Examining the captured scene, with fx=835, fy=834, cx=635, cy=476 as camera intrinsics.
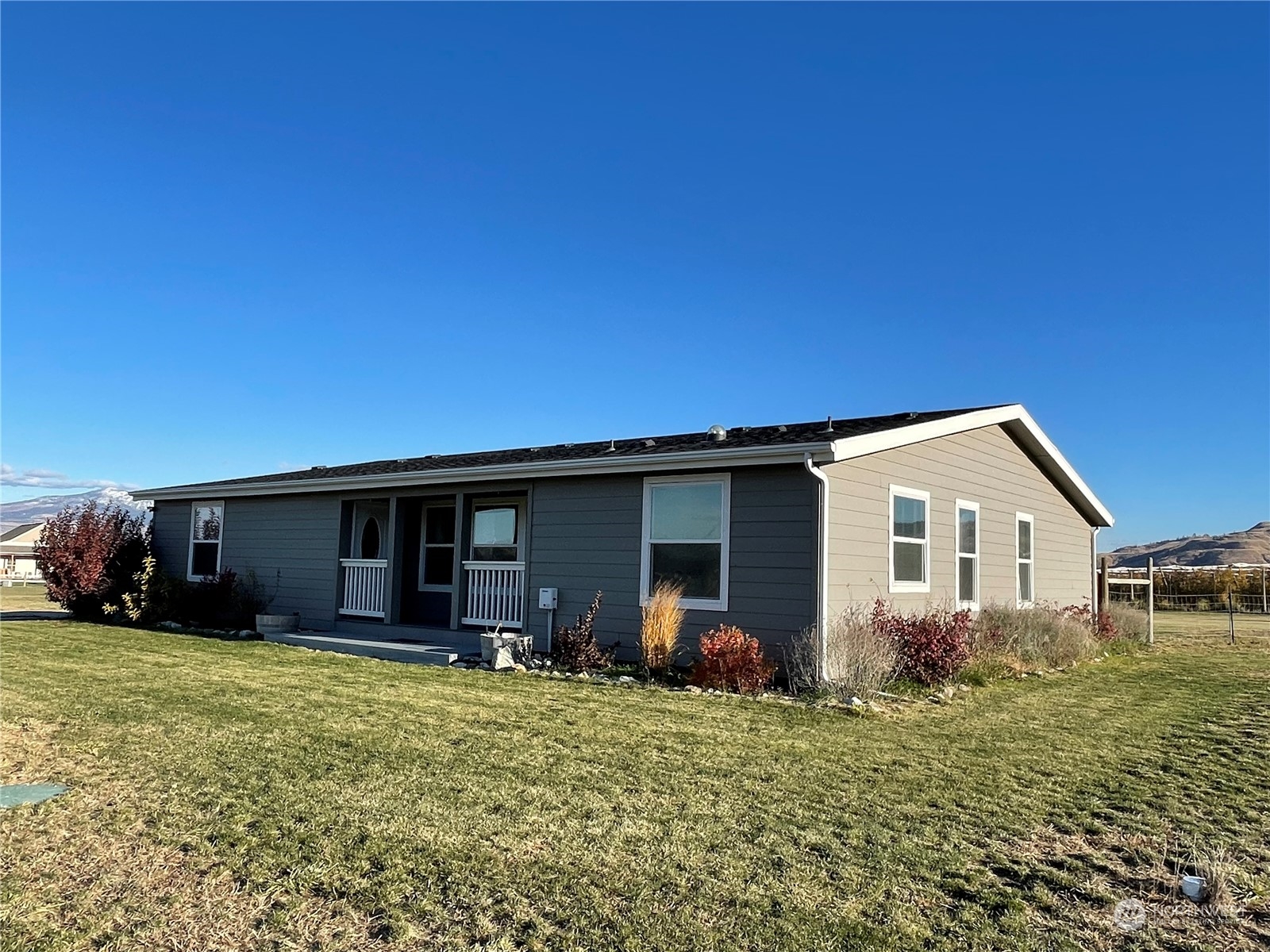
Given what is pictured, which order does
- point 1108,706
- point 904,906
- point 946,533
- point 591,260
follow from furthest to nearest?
point 591,260
point 946,533
point 1108,706
point 904,906

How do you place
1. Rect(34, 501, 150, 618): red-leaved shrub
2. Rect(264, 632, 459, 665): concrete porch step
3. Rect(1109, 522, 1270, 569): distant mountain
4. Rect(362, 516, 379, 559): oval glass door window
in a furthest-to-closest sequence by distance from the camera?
Rect(1109, 522, 1270, 569): distant mountain, Rect(34, 501, 150, 618): red-leaved shrub, Rect(362, 516, 379, 559): oval glass door window, Rect(264, 632, 459, 665): concrete porch step

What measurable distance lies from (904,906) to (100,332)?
19688mm

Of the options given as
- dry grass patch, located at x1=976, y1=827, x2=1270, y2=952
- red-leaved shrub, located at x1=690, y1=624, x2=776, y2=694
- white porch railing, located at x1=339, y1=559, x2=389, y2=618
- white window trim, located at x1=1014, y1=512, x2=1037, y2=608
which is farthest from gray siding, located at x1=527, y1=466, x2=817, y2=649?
white window trim, located at x1=1014, y1=512, x2=1037, y2=608

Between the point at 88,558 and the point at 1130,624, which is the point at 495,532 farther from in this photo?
the point at 1130,624

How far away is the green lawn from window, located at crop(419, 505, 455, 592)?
667 cm

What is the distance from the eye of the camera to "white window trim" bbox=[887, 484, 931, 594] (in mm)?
10758

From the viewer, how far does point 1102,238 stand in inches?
637

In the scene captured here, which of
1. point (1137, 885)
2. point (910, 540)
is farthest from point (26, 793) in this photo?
point (910, 540)

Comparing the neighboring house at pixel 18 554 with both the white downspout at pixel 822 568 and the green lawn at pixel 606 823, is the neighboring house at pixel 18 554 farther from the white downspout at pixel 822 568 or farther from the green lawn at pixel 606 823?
the white downspout at pixel 822 568

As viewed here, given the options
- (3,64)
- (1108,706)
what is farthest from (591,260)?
(1108,706)

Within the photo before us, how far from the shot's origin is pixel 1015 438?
564 inches

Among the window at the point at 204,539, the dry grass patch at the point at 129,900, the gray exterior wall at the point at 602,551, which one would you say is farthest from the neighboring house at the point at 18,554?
the dry grass patch at the point at 129,900

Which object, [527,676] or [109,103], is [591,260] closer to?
[109,103]

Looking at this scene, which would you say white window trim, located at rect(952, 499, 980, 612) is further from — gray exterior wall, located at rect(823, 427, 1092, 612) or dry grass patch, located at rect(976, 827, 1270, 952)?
dry grass patch, located at rect(976, 827, 1270, 952)
